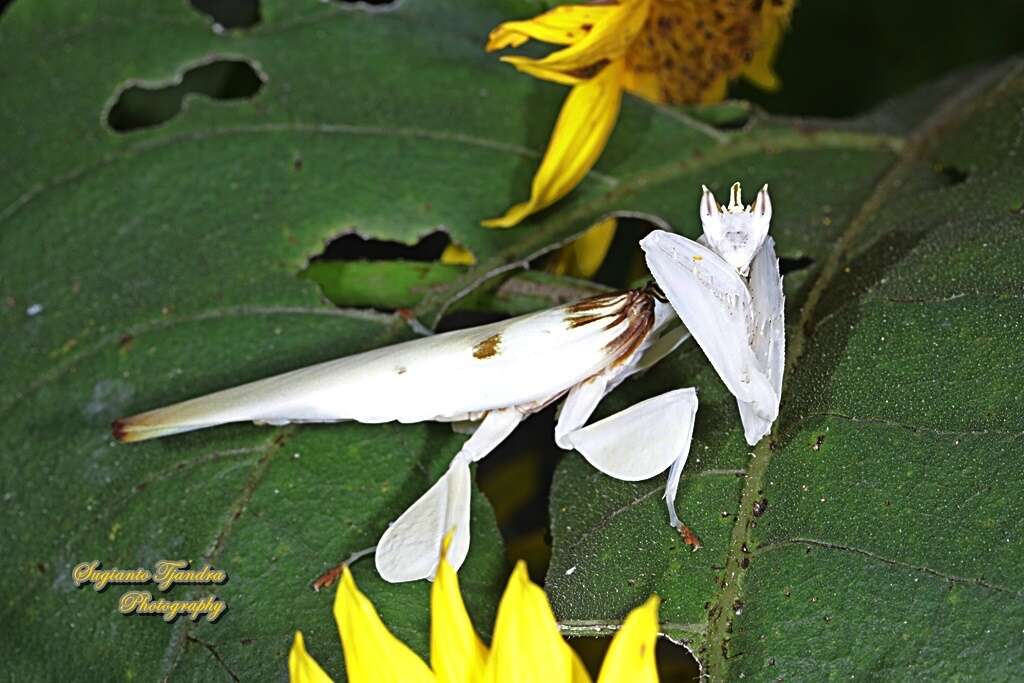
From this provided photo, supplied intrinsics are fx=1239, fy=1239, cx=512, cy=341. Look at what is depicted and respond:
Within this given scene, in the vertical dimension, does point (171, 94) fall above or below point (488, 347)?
below

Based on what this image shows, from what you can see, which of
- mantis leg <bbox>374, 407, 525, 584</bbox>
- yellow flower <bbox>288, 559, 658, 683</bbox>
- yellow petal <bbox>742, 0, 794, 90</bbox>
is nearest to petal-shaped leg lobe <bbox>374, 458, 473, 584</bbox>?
mantis leg <bbox>374, 407, 525, 584</bbox>

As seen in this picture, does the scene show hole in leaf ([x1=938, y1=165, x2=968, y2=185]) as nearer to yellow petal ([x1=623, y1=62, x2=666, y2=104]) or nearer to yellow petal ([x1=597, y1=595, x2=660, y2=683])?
yellow petal ([x1=623, y1=62, x2=666, y2=104])

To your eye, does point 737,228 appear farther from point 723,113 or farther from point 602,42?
point 723,113

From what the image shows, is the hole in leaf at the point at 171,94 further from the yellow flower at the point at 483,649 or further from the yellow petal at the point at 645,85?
the yellow flower at the point at 483,649

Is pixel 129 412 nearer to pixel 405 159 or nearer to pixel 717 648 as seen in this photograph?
pixel 405 159

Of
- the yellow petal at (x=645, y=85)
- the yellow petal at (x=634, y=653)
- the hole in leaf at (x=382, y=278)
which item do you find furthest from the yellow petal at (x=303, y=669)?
the yellow petal at (x=645, y=85)

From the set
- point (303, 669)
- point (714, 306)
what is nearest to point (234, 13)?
point (714, 306)

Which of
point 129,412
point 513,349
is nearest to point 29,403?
point 129,412
